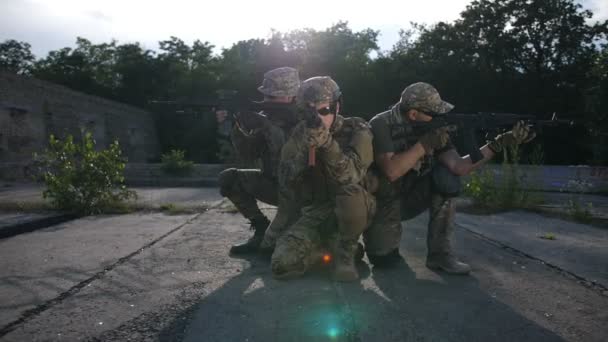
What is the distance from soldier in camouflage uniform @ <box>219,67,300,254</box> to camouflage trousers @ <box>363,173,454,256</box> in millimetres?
799

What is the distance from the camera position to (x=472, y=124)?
3.05m

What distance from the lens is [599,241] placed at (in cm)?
377

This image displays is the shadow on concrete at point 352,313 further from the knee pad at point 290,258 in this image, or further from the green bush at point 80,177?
the green bush at point 80,177

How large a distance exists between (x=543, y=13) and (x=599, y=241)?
26.3 metres

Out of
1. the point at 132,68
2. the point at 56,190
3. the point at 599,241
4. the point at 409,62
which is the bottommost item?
the point at 599,241

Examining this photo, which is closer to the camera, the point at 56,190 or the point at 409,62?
the point at 56,190

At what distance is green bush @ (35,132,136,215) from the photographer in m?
5.21

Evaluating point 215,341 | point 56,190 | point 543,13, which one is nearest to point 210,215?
point 56,190

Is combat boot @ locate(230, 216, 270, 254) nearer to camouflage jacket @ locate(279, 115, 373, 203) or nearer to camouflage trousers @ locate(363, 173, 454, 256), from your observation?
camouflage jacket @ locate(279, 115, 373, 203)

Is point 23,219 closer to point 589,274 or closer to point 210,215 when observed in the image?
point 210,215

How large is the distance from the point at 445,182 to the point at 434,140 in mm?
280

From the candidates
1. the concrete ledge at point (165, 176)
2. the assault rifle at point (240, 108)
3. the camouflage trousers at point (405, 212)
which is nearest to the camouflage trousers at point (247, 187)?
the assault rifle at point (240, 108)

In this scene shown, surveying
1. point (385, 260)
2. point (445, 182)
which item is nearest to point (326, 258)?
point (385, 260)

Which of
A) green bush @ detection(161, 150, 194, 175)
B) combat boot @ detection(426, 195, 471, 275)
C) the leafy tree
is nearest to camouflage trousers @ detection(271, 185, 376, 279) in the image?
combat boot @ detection(426, 195, 471, 275)
